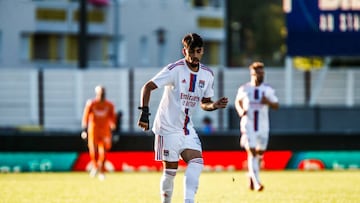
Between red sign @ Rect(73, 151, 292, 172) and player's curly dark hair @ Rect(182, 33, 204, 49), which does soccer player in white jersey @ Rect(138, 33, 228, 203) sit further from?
red sign @ Rect(73, 151, 292, 172)

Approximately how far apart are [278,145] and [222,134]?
1424mm

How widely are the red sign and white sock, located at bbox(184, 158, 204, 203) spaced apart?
673 inches

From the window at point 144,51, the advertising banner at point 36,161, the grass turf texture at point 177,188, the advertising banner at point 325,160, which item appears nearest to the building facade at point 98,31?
the window at point 144,51

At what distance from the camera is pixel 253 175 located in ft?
75.8

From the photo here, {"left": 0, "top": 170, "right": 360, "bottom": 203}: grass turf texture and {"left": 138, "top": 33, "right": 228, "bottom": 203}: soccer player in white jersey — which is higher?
{"left": 138, "top": 33, "right": 228, "bottom": 203}: soccer player in white jersey

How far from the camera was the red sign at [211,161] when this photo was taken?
3350 centimetres

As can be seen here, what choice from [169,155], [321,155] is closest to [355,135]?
[321,155]

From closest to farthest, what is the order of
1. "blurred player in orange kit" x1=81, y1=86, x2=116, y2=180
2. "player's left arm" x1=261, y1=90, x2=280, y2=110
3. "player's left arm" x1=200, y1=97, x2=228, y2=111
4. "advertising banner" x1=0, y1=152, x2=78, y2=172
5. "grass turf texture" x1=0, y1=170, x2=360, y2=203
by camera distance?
1. "player's left arm" x1=200, y1=97, x2=228, y2=111
2. "grass turf texture" x1=0, y1=170, x2=360, y2=203
3. "player's left arm" x1=261, y1=90, x2=280, y2=110
4. "blurred player in orange kit" x1=81, y1=86, x2=116, y2=180
5. "advertising banner" x1=0, y1=152, x2=78, y2=172

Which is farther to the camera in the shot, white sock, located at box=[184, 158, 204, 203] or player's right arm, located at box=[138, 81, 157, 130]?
white sock, located at box=[184, 158, 204, 203]

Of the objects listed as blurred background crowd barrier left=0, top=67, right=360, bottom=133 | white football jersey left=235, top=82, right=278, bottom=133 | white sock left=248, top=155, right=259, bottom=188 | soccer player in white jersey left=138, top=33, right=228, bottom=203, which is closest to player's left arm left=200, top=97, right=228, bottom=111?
soccer player in white jersey left=138, top=33, right=228, bottom=203

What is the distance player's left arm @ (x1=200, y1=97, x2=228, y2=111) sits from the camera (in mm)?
16062

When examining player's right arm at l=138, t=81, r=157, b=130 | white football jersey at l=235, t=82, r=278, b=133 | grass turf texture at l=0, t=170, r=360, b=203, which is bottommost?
grass turf texture at l=0, t=170, r=360, b=203

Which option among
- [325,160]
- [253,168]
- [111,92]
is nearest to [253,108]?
[253,168]

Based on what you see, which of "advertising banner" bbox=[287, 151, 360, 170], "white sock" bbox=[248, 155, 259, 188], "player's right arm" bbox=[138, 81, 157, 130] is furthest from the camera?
"advertising banner" bbox=[287, 151, 360, 170]
